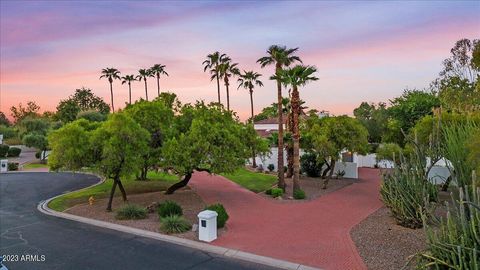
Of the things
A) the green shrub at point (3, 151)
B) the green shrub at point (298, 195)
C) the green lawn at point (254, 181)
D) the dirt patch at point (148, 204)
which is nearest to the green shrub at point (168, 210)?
the dirt patch at point (148, 204)

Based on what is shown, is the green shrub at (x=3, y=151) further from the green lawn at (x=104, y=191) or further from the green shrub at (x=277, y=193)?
the green shrub at (x=277, y=193)

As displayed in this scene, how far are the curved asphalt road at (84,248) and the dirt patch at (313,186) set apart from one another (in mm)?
11428

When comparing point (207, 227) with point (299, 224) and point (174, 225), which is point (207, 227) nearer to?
point (174, 225)

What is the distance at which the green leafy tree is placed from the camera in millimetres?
19750

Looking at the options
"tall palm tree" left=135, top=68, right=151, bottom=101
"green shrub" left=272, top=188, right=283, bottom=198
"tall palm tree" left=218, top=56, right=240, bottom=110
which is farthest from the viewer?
"tall palm tree" left=135, top=68, right=151, bottom=101

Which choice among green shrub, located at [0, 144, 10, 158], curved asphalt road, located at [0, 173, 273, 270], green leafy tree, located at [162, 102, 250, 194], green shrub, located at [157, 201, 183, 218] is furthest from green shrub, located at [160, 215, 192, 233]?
green shrub, located at [0, 144, 10, 158]

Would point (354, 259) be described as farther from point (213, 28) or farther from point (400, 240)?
point (213, 28)

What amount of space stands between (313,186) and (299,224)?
12.3 meters

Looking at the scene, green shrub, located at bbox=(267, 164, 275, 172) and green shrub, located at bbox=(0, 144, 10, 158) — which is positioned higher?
green shrub, located at bbox=(0, 144, 10, 158)

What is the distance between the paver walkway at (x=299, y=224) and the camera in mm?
12906

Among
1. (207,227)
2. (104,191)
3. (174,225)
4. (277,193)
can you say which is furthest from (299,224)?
(104,191)

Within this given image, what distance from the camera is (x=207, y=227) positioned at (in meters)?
14.3

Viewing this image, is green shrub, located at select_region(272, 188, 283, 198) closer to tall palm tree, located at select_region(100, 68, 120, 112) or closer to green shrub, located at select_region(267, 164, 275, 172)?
green shrub, located at select_region(267, 164, 275, 172)

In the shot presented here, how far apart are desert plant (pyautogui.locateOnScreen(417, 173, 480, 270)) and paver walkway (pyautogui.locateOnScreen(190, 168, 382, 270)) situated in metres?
2.73
